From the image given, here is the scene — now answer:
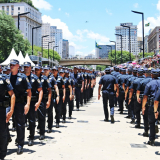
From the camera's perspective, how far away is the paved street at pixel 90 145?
5.84 m

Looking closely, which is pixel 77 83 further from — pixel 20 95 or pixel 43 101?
pixel 20 95

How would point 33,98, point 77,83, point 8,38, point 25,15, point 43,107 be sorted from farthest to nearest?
point 25,15 < point 8,38 < point 77,83 < point 43,107 < point 33,98

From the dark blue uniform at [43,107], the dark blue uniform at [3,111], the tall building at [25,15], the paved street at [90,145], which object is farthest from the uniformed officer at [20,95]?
the tall building at [25,15]

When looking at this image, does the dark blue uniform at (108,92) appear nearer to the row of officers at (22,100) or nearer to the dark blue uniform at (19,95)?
the row of officers at (22,100)

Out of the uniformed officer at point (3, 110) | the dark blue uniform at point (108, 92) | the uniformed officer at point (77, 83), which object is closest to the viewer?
the uniformed officer at point (3, 110)

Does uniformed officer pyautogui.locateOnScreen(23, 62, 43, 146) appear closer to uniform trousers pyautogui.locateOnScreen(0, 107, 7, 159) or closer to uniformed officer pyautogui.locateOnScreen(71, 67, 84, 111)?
uniform trousers pyautogui.locateOnScreen(0, 107, 7, 159)

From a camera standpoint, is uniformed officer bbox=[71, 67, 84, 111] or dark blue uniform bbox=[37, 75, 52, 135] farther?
uniformed officer bbox=[71, 67, 84, 111]

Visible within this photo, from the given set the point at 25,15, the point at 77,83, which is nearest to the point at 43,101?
the point at 77,83

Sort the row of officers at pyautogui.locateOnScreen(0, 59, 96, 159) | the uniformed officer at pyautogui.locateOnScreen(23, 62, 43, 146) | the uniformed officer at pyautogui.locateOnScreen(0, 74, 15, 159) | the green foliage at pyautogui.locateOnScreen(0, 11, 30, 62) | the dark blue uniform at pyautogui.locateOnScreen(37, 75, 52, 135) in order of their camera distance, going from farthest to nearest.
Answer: the green foliage at pyautogui.locateOnScreen(0, 11, 30, 62) → the dark blue uniform at pyautogui.locateOnScreen(37, 75, 52, 135) → the uniformed officer at pyautogui.locateOnScreen(23, 62, 43, 146) → the row of officers at pyautogui.locateOnScreen(0, 59, 96, 159) → the uniformed officer at pyautogui.locateOnScreen(0, 74, 15, 159)

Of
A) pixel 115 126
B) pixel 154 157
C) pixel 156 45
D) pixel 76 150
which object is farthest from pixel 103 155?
pixel 156 45

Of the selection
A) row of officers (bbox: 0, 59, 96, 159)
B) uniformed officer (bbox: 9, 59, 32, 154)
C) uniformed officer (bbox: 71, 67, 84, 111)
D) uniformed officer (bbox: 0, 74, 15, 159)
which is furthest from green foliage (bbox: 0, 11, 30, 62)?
uniformed officer (bbox: 0, 74, 15, 159)

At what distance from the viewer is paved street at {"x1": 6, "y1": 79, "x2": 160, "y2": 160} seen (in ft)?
19.2

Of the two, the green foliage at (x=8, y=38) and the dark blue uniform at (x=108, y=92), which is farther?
the green foliage at (x=8, y=38)

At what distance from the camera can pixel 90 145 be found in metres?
6.80
